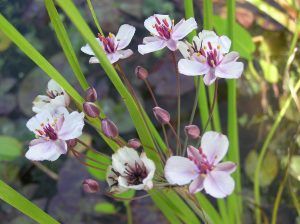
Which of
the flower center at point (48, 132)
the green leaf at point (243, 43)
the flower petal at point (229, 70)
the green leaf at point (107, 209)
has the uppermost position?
the flower petal at point (229, 70)

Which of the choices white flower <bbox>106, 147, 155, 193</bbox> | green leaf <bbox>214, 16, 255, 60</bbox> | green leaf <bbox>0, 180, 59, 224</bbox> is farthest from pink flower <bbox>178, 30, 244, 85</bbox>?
green leaf <bbox>214, 16, 255, 60</bbox>

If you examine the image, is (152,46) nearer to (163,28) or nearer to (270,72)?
(163,28)

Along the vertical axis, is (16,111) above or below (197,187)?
below

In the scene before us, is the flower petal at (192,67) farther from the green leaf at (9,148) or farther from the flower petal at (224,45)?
the green leaf at (9,148)

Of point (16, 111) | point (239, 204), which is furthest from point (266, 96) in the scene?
point (16, 111)

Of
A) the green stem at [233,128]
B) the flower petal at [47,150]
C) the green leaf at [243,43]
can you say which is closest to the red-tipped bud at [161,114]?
the flower petal at [47,150]

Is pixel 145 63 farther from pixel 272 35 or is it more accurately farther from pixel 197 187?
pixel 197 187

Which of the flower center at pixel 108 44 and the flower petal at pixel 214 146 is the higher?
the flower center at pixel 108 44
